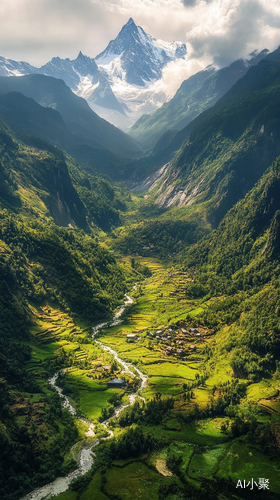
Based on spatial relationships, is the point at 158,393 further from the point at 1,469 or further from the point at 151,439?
the point at 1,469

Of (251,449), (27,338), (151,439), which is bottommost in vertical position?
(251,449)

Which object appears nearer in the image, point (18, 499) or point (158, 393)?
point (18, 499)

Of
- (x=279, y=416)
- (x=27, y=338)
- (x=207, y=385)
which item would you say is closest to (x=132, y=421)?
(x=207, y=385)

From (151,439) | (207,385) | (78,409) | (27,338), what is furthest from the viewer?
(27,338)

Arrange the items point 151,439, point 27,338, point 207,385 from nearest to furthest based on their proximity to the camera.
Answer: point 151,439 → point 207,385 → point 27,338

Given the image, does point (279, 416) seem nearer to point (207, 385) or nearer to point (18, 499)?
point (207, 385)

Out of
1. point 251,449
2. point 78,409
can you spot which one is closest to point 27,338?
point 78,409

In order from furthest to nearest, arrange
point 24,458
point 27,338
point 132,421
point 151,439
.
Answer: point 27,338 → point 132,421 → point 151,439 → point 24,458

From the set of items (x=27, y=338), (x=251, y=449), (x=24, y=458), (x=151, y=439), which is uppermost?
(x=27, y=338)

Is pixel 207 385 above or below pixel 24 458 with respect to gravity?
below
